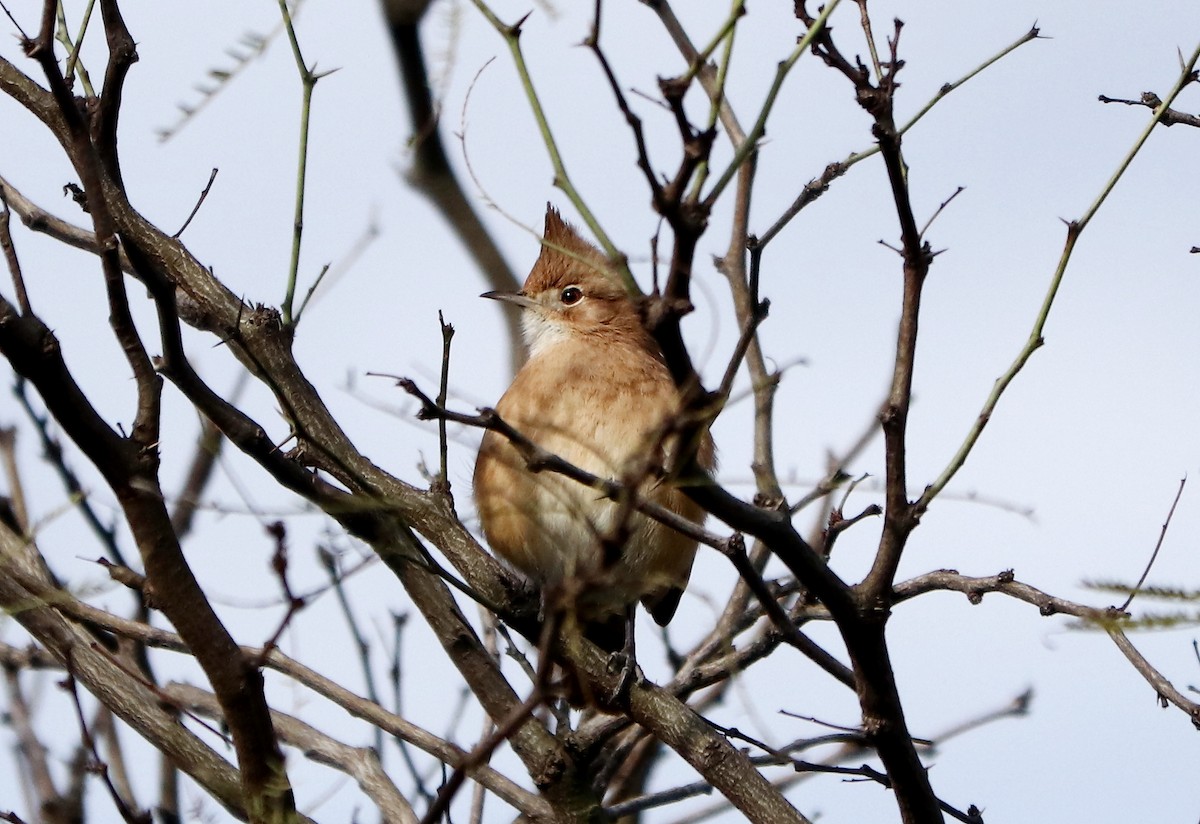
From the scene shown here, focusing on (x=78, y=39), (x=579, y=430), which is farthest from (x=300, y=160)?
(x=579, y=430)

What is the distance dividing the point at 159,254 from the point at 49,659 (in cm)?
142

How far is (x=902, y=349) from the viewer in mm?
3465

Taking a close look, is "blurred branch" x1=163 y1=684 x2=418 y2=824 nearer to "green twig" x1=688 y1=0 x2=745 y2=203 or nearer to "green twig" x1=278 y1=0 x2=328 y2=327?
"green twig" x1=278 y1=0 x2=328 y2=327

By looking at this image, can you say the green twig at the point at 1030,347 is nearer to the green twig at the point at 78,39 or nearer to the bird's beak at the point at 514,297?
the green twig at the point at 78,39

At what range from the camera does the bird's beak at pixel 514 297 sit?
7.41m

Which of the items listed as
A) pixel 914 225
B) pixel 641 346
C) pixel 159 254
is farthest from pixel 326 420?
pixel 641 346

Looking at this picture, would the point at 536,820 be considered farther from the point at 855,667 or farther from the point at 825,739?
the point at 855,667

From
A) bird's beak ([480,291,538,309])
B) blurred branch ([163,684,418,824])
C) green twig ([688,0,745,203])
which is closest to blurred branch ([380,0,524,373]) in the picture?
bird's beak ([480,291,538,309])

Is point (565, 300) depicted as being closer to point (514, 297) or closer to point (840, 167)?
point (514, 297)

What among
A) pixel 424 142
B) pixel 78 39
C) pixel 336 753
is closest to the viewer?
pixel 78 39

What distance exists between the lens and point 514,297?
7.48 m

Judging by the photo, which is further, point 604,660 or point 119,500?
point 604,660

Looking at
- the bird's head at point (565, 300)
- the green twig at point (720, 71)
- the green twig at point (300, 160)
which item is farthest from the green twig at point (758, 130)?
the bird's head at point (565, 300)

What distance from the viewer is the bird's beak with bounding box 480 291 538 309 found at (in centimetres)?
741
